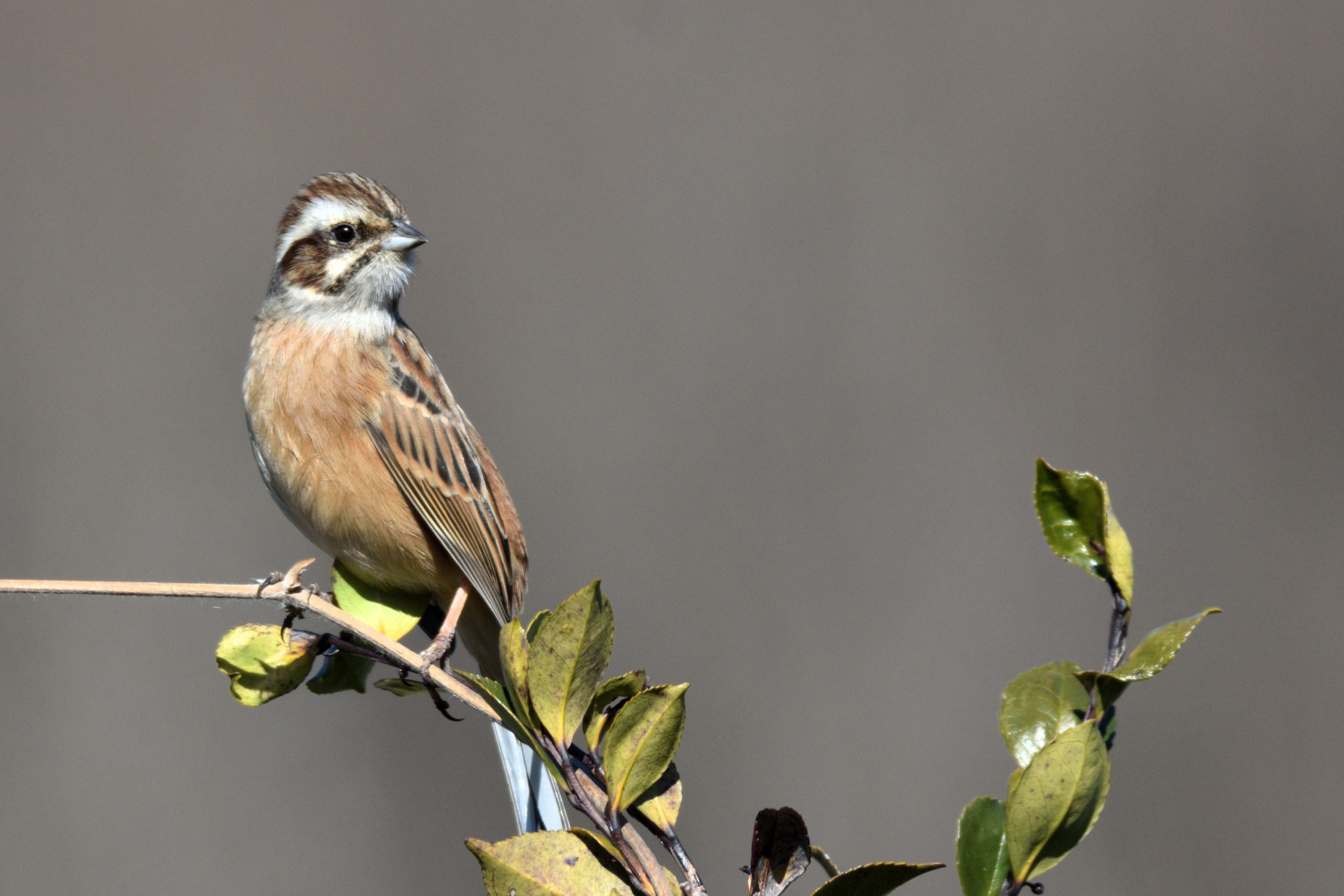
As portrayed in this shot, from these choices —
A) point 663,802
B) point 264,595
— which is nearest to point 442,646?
point 264,595

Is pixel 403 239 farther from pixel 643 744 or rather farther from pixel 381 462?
pixel 643 744

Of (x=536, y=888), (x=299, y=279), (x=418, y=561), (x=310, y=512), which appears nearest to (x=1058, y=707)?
(x=536, y=888)

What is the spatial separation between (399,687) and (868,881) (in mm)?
698

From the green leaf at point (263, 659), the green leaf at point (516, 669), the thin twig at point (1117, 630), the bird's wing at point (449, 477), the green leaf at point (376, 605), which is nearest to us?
the thin twig at point (1117, 630)

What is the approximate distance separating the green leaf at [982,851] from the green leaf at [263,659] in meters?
0.77

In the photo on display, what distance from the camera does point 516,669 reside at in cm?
102

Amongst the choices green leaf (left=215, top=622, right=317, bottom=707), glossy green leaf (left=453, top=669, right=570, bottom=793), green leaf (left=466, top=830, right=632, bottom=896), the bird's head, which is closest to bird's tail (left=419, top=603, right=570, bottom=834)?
green leaf (left=215, top=622, right=317, bottom=707)

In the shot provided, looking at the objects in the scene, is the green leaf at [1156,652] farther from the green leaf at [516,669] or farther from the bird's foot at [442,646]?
the bird's foot at [442,646]

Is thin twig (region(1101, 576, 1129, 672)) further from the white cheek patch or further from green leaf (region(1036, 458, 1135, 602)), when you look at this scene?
the white cheek patch

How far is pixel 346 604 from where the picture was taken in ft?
5.47

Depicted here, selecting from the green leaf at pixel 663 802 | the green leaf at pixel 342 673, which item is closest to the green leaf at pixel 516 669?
the green leaf at pixel 663 802

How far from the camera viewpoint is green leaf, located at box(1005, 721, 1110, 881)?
84 centimetres

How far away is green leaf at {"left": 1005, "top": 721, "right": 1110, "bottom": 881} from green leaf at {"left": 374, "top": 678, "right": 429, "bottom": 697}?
2.26 ft

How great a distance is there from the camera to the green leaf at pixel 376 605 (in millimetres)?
1659
